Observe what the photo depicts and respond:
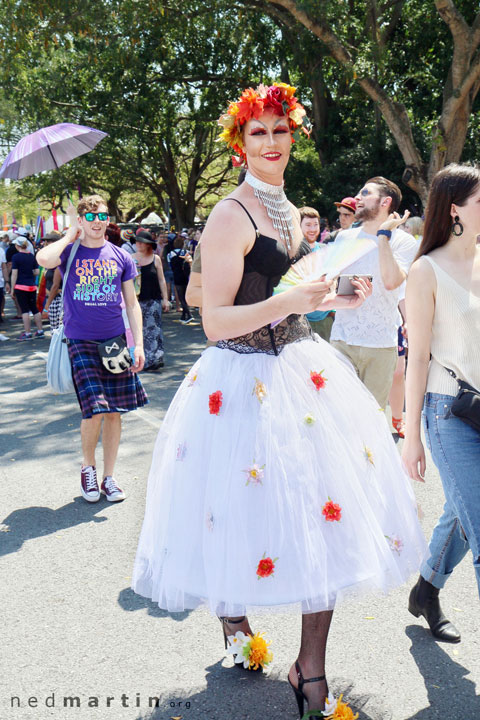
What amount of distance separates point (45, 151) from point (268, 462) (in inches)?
188

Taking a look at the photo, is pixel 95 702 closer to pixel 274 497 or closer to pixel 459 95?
pixel 274 497

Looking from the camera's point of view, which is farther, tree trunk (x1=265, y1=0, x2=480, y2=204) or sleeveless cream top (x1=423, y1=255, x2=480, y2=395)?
tree trunk (x1=265, y1=0, x2=480, y2=204)

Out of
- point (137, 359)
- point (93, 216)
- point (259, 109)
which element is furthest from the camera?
point (137, 359)

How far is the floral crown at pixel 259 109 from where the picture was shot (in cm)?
277

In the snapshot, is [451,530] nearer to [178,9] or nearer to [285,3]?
[285,3]

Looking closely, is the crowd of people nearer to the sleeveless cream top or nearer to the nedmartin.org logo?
the sleeveless cream top

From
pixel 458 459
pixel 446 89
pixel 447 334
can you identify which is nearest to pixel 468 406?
pixel 458 459

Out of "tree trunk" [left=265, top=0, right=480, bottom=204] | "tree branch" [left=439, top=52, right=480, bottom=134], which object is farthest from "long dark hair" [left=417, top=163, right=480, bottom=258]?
"tree branch" [left=439, top=52, right=480, bottom=134]

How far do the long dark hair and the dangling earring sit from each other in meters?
0.01

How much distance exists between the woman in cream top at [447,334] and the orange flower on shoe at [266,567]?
0.71 meters

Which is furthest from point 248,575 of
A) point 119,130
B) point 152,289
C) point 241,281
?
point 119,130

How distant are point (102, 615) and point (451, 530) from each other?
1.72 meters

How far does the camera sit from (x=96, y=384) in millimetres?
5031

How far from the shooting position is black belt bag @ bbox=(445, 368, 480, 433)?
2.50 meters
